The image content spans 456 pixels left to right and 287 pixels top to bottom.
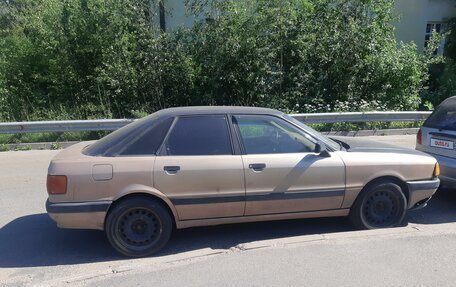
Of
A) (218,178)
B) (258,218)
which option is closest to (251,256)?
(258,218)

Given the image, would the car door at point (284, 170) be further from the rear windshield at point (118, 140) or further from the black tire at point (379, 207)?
the rear windshield at point (118, 140)

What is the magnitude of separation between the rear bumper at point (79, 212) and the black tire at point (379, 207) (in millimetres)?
2706

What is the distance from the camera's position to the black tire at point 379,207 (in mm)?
4758

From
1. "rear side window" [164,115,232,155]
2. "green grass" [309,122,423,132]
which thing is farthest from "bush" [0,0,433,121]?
"rear side window" [164,115,232,155]

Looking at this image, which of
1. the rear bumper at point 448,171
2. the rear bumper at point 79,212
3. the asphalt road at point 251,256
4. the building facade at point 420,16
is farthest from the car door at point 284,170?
the building facade at point 420,16

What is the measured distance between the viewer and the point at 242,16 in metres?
14.2

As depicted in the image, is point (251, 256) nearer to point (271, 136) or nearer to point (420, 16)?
point (271, 136)

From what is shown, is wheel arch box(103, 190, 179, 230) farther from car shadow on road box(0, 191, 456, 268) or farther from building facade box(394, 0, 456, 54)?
building facade box(394, 0, 456, 54)

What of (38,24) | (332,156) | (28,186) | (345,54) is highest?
(38,24)

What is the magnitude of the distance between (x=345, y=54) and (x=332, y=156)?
11.1 metres

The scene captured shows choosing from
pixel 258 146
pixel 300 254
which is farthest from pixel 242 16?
pixel 300 254

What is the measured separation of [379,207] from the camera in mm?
4859

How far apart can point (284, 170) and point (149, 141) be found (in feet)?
4.73

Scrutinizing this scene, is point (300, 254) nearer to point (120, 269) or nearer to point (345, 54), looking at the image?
point (120, 269)
